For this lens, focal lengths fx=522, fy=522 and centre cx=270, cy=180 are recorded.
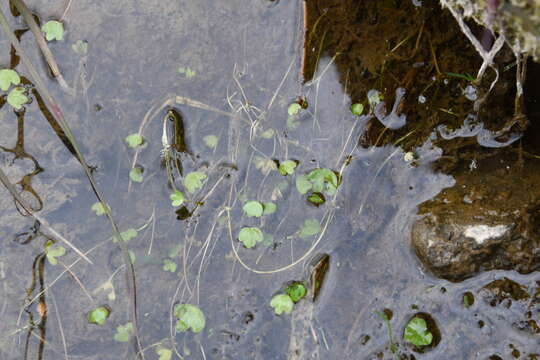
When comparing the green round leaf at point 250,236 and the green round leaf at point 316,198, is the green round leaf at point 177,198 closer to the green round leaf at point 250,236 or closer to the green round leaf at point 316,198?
the green round leaf at point 250,236

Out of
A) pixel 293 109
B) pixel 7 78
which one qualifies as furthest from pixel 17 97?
pixel 293 109

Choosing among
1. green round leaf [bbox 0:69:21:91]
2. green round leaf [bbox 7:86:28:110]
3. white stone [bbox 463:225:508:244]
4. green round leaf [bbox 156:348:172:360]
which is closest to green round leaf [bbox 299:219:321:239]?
white stone [bbox 463:225:508:244]

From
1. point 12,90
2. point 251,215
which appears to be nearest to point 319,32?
point 251,215

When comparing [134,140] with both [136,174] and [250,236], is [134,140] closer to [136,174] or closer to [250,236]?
[136,174]

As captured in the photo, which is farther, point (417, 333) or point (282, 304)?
point (282, 304)

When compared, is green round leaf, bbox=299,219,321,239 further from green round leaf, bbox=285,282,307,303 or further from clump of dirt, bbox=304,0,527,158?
clump of dirt, bbox=304,0,527,158

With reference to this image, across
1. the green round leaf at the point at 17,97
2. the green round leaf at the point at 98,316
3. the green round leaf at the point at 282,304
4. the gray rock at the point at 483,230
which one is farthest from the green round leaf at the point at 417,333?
the green round leaf at the point at 17,97
